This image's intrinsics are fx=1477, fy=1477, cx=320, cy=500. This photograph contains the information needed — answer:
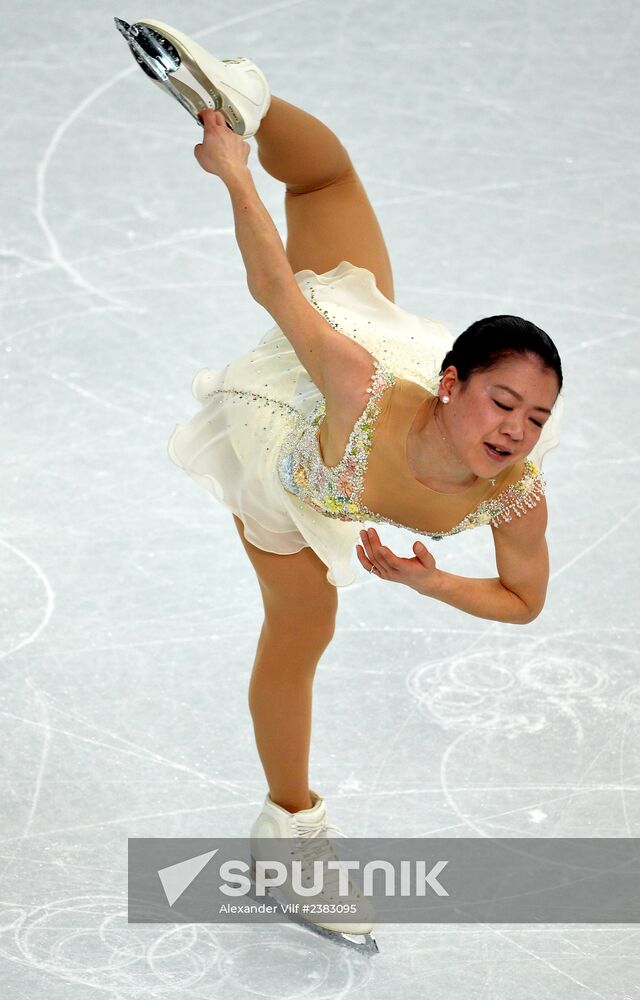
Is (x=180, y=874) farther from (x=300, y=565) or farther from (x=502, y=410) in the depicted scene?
(x=502, y=410)

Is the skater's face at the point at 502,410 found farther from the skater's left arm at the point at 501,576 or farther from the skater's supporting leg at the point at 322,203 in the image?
the skater's supporting leg at the point at 322,203

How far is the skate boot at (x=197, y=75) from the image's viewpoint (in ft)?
7.73

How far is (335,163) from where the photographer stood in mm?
2609

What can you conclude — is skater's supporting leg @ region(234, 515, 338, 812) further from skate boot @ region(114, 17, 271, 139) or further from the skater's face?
skate boot @ region(114, 17, 271, 139)

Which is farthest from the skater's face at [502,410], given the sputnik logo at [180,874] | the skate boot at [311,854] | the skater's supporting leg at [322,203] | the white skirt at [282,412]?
the sputnik logo at [180,874]

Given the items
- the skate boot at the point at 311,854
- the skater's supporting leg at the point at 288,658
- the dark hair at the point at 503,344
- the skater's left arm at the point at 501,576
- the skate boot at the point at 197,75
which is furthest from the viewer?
the skate boot at the point at 311,854

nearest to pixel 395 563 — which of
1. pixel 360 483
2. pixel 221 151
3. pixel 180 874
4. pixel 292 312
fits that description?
pixel 360 483

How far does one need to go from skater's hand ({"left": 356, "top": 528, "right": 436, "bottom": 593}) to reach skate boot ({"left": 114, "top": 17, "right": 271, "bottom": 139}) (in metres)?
0.75

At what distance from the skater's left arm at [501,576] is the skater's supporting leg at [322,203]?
1.92ft

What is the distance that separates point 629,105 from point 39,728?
3516 millimetres

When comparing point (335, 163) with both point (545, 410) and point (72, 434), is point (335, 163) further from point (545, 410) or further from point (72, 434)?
point (72, 434)

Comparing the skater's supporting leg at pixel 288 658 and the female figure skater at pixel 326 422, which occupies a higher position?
the female figure skater at pixel 326 422

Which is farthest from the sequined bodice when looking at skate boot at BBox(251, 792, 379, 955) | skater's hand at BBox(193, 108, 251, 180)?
skate boot at BBox(251, 792, 379, 955)

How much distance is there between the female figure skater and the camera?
2.14 meters
